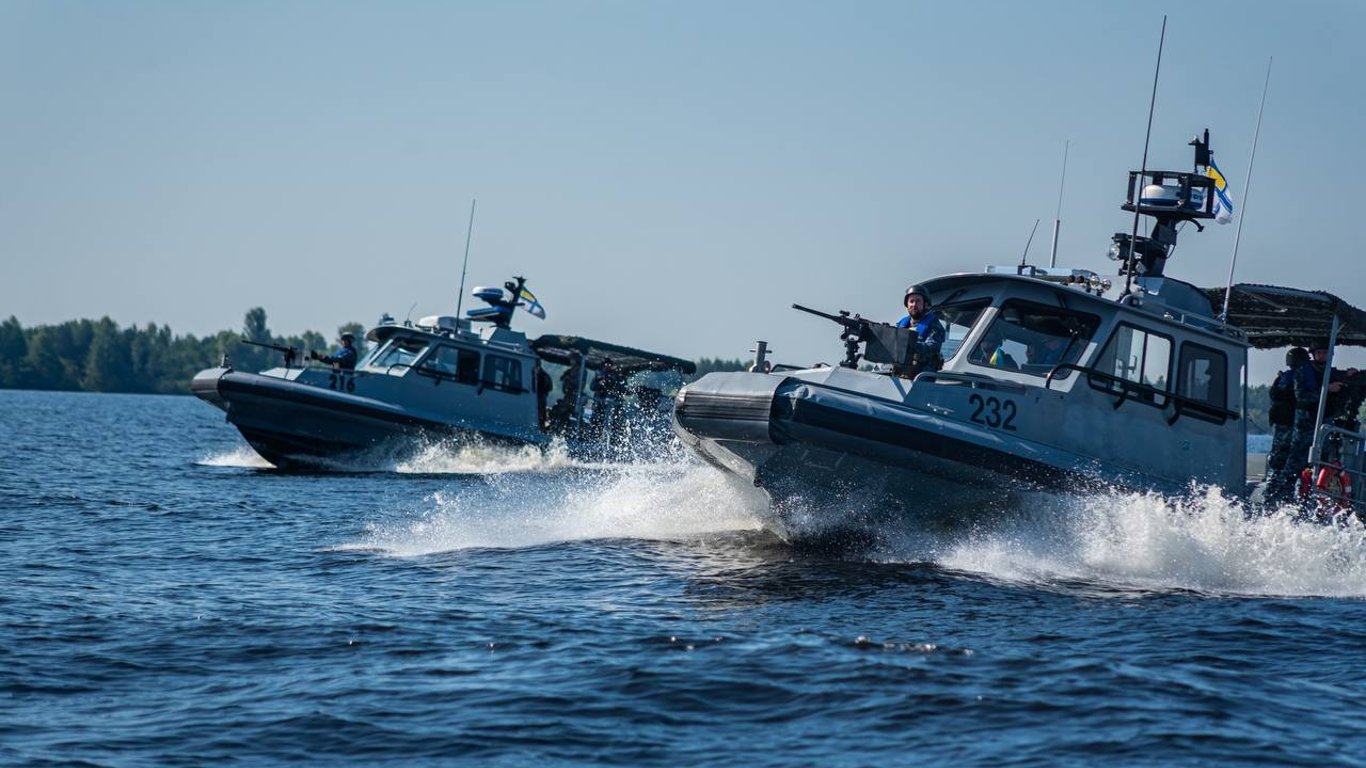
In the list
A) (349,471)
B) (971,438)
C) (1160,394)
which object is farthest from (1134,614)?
(349,471)

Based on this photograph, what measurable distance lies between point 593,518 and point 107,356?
164m

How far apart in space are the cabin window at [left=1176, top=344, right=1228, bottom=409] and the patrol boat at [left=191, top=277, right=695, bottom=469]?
624 inches

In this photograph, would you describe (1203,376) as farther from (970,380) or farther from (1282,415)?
(970,380)

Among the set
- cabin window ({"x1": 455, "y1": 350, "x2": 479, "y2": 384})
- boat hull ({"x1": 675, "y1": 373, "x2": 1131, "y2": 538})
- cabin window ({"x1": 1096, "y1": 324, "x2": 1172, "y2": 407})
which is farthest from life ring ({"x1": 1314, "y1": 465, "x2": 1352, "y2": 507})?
cabin window ({"x1": 455, "y1": 350, "x2": 479, "y2": 384})

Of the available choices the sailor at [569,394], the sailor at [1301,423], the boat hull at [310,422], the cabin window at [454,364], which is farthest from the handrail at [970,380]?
the sailor at [569,394]

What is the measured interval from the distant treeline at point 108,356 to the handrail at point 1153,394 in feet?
508

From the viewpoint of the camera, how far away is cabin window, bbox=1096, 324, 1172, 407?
45.1 ft

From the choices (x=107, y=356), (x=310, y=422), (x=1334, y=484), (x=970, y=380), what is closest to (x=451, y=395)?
(x=310, y=422)

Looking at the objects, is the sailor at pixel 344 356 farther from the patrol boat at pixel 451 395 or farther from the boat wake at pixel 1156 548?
the boat wake at pixel 1156 548

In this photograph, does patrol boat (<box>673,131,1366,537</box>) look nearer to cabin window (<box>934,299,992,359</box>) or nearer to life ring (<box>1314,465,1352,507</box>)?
cabin window (<box>934,299,992,359</box>)

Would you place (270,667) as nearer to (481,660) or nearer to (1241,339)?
(481,660)

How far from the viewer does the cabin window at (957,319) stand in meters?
14.3

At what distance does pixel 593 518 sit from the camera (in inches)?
645

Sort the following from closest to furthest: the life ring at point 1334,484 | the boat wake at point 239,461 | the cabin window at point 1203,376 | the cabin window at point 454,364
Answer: the cabin window at point 1203,376
the life ring at point 1334,484
the cabin window at point 454,364
the boat wake at point 239,461
